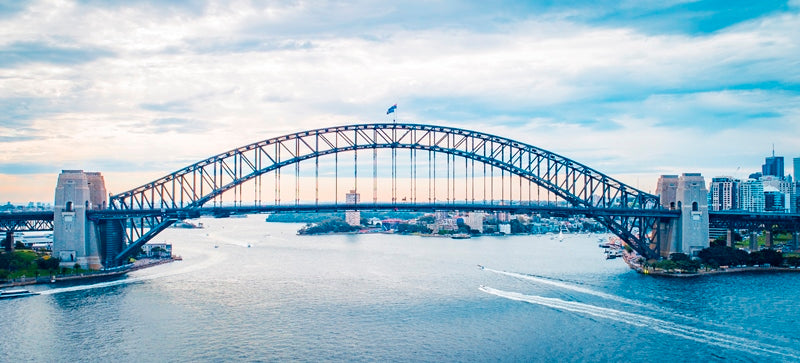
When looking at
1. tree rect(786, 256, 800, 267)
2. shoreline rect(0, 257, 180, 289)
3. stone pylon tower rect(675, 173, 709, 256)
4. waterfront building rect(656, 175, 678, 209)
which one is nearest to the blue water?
shoreline rect(0, 257, 180, 289)

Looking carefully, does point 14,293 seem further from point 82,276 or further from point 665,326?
point 665,326

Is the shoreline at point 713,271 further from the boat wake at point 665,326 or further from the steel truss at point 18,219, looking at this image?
the steel truss at point 18,219

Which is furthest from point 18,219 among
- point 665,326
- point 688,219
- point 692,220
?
point 692,220

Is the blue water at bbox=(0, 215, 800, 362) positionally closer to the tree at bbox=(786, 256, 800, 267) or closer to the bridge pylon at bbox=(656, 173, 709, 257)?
the tree at bbox=(786, 256, 800, 267)

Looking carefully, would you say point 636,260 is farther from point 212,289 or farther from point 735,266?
point 212,289

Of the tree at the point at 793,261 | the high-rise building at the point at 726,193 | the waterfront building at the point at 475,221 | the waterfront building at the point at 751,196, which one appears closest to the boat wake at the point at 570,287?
the tree at the point at 793,261
